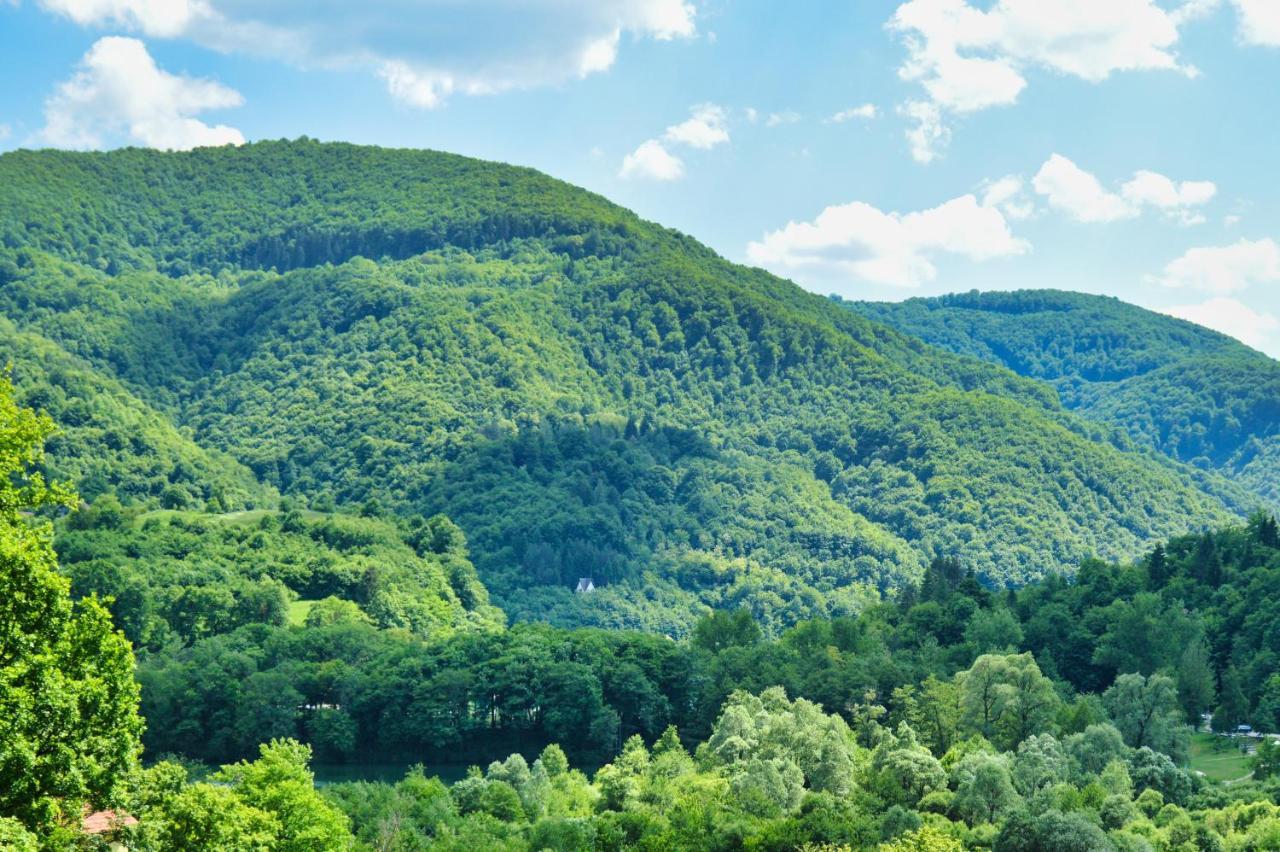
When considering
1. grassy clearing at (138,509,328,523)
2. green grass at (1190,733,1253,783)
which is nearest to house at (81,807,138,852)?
green grass at (1190,733,1253,783)

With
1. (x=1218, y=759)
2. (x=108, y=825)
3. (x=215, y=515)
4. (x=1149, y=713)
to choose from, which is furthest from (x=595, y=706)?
(x=108, y=825)

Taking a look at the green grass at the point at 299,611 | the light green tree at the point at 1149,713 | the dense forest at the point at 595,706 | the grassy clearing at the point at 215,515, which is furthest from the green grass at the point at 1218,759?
the grassy clearing at the point at 215,515

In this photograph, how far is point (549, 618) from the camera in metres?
166

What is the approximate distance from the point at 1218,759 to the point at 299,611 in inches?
2913

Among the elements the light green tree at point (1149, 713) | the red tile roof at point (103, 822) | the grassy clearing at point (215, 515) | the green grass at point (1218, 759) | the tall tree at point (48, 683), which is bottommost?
the green grass at point (1218, 759)

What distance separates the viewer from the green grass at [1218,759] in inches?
2984

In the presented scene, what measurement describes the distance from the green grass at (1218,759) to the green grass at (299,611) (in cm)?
6731

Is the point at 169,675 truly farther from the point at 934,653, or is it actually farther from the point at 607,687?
the point at 934,653

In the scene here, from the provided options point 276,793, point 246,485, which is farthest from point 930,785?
point 246,485

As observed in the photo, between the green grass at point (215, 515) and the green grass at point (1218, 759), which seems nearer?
the green grass at point (1218, 759)

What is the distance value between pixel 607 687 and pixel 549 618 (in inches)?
2514

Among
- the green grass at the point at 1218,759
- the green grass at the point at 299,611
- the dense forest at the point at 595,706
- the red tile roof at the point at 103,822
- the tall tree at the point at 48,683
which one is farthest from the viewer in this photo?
the green grass at the point at 299,611

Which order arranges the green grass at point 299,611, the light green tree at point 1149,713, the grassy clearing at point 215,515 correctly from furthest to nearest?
the grassy clearing at point 215,515 < the green grass at point 299,611 < the light green tree at point 1149,713

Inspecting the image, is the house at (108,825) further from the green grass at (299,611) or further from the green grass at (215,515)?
the green grass at (215,515)
